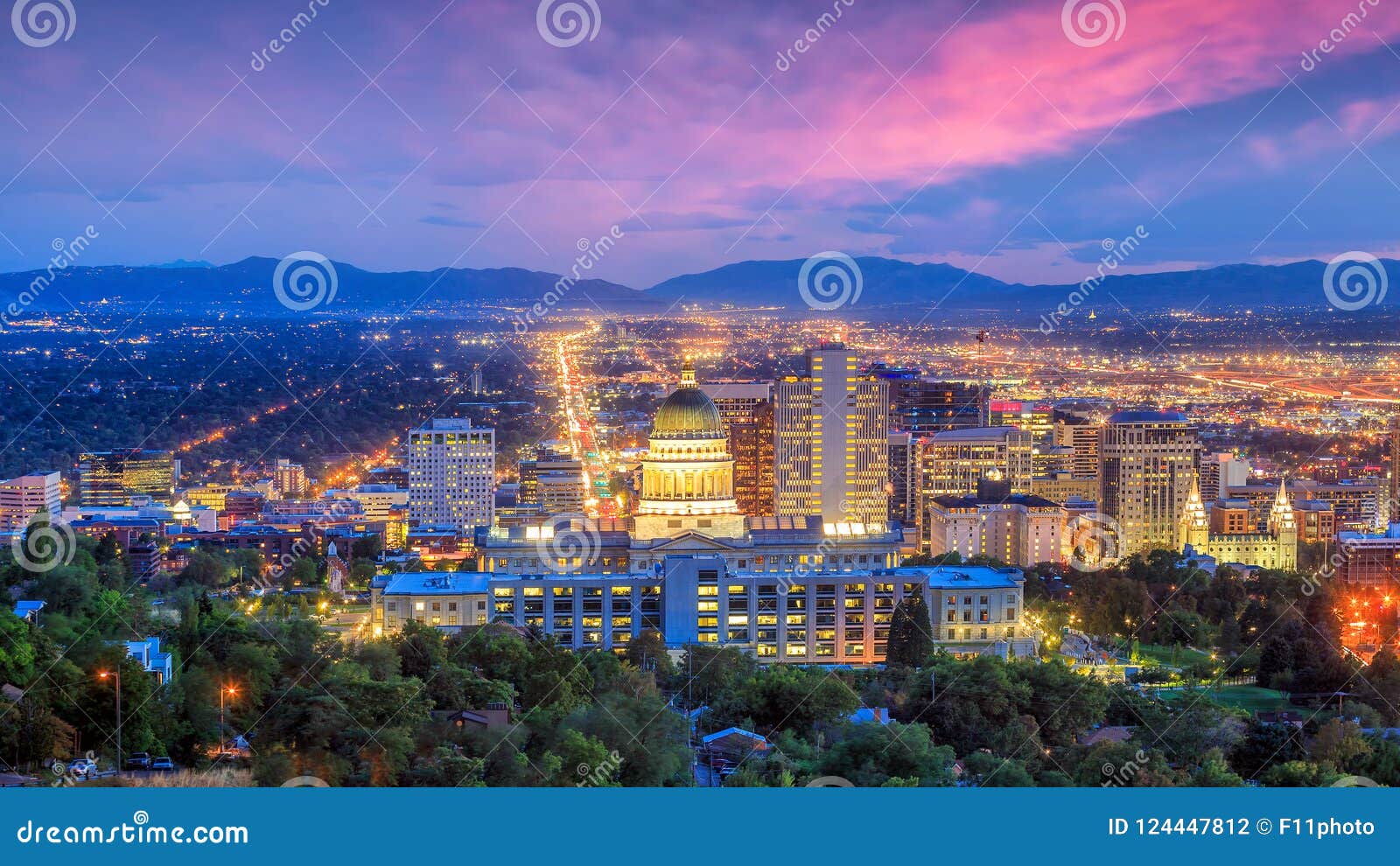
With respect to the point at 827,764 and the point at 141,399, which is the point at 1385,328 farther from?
the point at 141,399

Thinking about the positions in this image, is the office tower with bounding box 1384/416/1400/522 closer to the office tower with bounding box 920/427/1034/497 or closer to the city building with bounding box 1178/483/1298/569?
the city building with bounding box 1178/483/1298/569

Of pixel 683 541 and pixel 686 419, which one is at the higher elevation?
pixel 686 419

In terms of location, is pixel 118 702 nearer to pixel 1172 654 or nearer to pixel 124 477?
pixel 1172 654

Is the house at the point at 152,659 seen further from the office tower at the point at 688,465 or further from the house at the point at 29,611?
the office tower at the point at 688,465

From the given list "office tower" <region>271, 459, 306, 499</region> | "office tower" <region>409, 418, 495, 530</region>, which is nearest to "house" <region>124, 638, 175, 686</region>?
"office tower" <region>409, 418, 495, 530</region>

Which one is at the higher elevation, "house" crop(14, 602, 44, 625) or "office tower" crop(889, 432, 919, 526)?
"office tower" crop(889, 432, 919, 526)

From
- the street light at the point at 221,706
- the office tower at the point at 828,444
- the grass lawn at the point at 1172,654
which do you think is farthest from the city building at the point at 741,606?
the office tower at the point at 828,444

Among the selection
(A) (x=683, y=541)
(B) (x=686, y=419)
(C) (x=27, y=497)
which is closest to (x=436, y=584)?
(A) (x=683, y=541)
